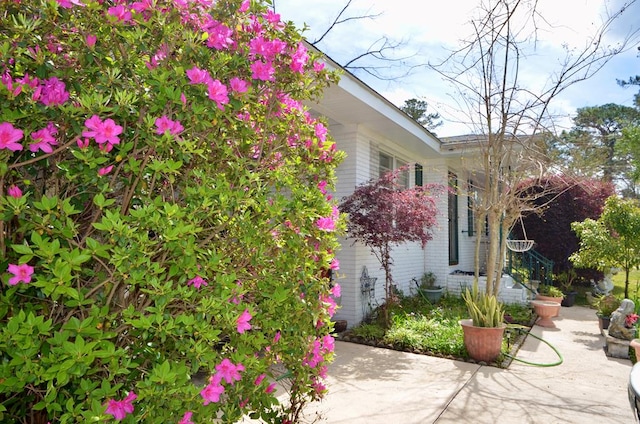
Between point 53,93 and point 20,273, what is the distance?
26.2 inches

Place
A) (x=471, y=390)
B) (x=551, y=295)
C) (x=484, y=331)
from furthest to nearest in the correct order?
(x=551, y=295)
(x=484, y=331)
(x=471, y=390)

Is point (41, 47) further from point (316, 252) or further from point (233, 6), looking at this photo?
point (316, 252)

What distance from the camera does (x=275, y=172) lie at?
2.18 metres

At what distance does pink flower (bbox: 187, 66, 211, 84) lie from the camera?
170 centimetres

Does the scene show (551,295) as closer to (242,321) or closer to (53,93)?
(242,321)

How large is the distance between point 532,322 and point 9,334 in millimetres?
8183

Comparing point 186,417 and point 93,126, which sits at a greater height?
point 93,126

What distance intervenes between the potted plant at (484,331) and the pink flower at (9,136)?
5148mm

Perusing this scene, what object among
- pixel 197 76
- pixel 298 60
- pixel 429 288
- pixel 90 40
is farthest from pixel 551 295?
pixel 90 40

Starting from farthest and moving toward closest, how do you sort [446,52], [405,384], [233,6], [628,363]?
[446,52] → [628,363] → [405,384] → [233,6]

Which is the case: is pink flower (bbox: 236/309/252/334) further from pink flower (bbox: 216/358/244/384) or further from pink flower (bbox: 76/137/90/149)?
pink flower (bbox: 76/137/90/149)

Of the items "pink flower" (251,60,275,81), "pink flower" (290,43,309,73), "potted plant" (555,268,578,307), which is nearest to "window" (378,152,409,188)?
"potted plant" (555,268,578,307)

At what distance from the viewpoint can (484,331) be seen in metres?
5.18

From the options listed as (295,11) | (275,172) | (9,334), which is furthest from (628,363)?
(295,11)
